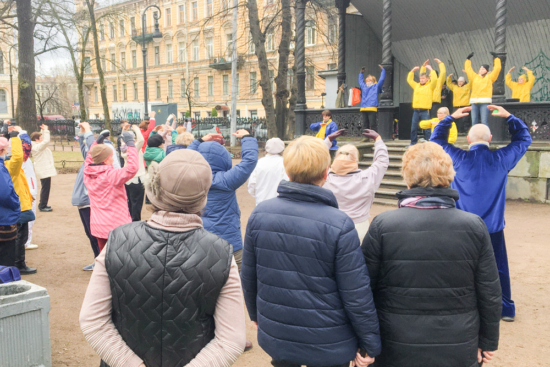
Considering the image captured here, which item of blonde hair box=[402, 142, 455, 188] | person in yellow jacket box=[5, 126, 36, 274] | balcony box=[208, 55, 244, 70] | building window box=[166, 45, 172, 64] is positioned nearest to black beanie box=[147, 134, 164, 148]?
person in yellow jacket box=[5, 126, 36, 274]

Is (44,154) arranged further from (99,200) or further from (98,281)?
(98,281)

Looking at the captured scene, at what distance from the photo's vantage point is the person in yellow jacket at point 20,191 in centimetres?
580

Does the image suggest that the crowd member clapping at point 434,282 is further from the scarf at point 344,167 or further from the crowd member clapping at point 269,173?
the crowd member clapping at point 269,173

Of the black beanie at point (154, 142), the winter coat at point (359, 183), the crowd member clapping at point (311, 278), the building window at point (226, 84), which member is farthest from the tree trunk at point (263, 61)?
the building window at point (226, 84)

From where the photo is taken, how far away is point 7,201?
5.26 metres

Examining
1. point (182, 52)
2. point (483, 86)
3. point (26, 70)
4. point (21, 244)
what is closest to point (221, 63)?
point (182, 52)

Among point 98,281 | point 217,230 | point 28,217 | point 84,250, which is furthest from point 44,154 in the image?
point 98,281

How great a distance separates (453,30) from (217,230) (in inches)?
638

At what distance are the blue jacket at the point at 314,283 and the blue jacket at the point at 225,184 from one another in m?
1.81

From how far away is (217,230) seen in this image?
448 centimetres

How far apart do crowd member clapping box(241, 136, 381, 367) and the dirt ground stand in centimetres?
168

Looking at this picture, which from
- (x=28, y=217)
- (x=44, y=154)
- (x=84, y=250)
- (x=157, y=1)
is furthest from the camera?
(x=157, y=1)

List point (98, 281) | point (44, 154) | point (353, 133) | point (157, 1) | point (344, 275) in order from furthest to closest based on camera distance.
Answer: point (157, 1), point (353, 133), point (44, 154), point (344, 275), point (98, 281)

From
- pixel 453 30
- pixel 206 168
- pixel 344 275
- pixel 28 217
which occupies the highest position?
pixel 453 30
